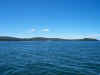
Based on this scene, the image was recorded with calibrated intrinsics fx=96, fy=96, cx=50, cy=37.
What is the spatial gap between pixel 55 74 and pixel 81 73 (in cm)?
275

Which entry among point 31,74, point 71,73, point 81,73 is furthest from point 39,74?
point 81,73

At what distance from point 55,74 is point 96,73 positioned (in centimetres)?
428

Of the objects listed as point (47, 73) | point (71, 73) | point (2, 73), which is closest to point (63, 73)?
point (71, 73)

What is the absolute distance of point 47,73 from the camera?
392 inches

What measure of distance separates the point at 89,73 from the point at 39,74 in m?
5.18

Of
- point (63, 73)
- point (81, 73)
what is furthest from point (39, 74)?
point (81, 73)

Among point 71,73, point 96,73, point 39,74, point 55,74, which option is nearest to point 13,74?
point 39,74

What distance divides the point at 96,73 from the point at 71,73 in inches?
102

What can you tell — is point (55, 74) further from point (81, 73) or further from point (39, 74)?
point (81, 73)

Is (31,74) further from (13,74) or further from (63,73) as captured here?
(63,73)

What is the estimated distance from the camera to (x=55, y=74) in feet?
31.6

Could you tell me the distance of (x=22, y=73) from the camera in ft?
32.2

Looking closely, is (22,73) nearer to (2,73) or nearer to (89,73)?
(2,73)

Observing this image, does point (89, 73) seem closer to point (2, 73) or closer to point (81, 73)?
point (81, 73)
